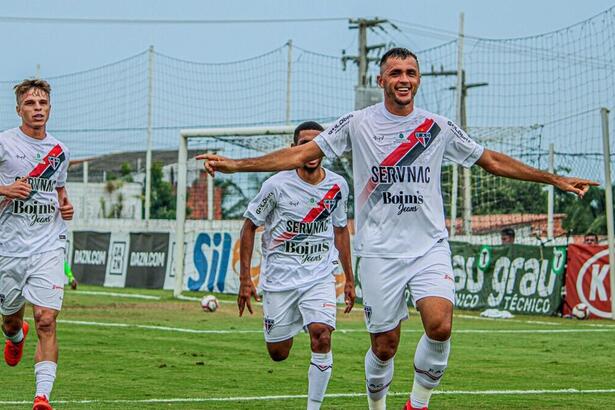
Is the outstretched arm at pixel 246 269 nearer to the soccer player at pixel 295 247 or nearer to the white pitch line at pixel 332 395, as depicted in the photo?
the soccer player at pixel 295 247

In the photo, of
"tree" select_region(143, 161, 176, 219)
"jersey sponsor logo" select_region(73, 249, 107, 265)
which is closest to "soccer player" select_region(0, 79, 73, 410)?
"jersey sponsor logo" select_region(73, 249, 107, 265)

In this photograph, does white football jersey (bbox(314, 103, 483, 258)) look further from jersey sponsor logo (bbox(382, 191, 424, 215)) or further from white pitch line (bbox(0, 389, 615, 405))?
white pitch line (bbox(0, 389, 615, 405))

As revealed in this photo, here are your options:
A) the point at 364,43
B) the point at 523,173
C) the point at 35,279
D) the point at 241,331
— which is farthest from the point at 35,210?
the point at 364,43

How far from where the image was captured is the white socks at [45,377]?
1006 cm

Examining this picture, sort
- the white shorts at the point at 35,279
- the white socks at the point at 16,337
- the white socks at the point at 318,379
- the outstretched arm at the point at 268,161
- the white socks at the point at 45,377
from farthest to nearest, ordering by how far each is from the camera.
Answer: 1. the white socks at the point at 16,337
2. the white shorts at the point at 35,279
3. the white socks at the point at 318,379
4. the white socks at the point at 45,377
5. the outstretched arm at the point at 268,161

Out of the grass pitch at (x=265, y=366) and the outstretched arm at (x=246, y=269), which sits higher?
the outstretched arm at (x=246, y=269)

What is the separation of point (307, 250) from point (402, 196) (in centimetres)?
215

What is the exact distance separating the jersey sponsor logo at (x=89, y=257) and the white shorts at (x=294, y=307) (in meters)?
25.1

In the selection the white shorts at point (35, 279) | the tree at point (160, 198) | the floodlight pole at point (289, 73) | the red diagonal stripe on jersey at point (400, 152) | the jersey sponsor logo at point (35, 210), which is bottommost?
the white shorts at point (35, 279)

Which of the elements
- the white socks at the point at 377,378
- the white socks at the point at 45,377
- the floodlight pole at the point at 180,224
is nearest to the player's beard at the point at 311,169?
the white socks at the point at 377,378

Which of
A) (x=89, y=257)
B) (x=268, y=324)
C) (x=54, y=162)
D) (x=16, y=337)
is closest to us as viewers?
(x=54, y=162)

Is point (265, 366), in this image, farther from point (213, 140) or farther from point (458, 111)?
point (458, 111)

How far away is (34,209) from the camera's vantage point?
11133 mm

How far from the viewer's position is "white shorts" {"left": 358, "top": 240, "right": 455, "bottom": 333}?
935 centimetres
